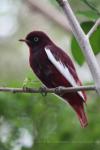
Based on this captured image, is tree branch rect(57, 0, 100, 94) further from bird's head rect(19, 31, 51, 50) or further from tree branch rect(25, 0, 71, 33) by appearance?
tree branch rect(25, 0, 71, 33)

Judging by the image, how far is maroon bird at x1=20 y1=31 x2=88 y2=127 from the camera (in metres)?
2.62

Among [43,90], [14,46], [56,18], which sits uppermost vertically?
[43,90]

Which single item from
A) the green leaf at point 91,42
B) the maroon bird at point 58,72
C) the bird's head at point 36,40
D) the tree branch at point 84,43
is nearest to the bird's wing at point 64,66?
the maroon bird at point 58,72

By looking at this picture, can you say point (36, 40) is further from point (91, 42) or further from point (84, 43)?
point (84, 43)

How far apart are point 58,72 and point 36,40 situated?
30cm

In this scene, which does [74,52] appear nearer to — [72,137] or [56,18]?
[72,137]

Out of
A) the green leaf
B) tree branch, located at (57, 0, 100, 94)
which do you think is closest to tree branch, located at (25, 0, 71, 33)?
the green leaf

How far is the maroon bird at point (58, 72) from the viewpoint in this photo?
103 inches

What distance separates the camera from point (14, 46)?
7.55 m

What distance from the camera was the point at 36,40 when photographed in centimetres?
292

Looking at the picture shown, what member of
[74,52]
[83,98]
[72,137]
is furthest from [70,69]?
[72,137]

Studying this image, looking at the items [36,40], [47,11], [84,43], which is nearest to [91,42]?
[84,43]

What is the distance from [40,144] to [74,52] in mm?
841

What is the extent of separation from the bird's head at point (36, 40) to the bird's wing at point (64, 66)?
0.53ft
